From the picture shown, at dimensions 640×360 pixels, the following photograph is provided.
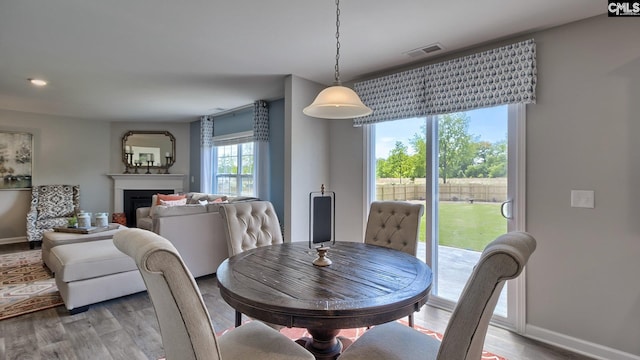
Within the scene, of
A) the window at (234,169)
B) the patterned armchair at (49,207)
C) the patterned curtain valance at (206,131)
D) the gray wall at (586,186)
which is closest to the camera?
the gray wall at (586,186)

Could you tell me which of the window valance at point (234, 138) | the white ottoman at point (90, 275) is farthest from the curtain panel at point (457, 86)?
the white ottoman at point (90, 275)

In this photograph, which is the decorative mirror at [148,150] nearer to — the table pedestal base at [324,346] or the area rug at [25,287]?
the area rug at [25,287]

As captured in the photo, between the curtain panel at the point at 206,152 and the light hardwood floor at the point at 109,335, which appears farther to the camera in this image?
the curtain panel at the point at 206,152

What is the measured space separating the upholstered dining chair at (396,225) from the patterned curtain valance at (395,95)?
41.9 inches

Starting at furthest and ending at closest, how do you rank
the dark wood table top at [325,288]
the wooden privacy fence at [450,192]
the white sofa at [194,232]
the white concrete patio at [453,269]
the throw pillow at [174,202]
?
1. the throw pillow at [174,202]
2. the white sofa at [194,232]
3. the white concrete patio at [453,269]
4. the wooden privacy fence at [450,192]
5. the dark wood table top at [325,288]

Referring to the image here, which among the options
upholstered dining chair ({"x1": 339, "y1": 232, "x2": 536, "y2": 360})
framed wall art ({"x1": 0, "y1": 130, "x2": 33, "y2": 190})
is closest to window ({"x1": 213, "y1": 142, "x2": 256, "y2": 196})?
framed wall art ({"x1": 0, "y1": 130, "x2": 33, "y2": 190})

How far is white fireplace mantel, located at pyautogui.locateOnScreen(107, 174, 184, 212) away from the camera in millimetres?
6547

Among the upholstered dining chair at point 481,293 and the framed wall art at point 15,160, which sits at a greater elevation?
the framed wall art at point 15,160

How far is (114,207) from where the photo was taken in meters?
6.55

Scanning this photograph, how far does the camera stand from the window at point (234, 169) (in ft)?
17.4

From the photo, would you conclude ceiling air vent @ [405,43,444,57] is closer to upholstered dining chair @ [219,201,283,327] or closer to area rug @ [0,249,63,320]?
upholstered dining chair @ [219,201,283,327]

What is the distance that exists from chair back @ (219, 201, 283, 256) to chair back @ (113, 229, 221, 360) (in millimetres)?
1113

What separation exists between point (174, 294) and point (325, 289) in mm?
636

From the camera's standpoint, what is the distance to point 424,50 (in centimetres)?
275
